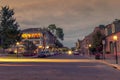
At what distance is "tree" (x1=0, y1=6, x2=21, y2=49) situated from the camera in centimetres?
11481

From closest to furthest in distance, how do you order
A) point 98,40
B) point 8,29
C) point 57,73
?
point 57,73 → point 98,40 → point 8,29

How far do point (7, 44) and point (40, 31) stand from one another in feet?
237

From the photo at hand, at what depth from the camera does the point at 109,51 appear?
94.8 m

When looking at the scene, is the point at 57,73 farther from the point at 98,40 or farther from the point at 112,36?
the point at 98,40

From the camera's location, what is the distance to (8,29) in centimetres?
11531

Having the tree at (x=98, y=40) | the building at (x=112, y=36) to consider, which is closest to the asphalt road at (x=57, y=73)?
the building at (x=112, y=36)

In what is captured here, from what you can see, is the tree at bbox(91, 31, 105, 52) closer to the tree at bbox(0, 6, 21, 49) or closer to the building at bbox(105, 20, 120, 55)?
the building at bbox(105, 20, 120, 55)

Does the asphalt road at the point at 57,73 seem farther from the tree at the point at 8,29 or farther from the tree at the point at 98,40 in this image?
the tree at the point at 8,29

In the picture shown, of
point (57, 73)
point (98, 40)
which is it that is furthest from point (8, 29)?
point (57, 73)

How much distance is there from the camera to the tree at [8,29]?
115 metres

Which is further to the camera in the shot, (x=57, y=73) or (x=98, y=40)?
(x=98, y=40)

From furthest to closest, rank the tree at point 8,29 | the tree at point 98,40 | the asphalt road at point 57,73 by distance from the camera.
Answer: the tree at point 8,29 < the tree at point 98,40 < the asphalt road at point 57,73

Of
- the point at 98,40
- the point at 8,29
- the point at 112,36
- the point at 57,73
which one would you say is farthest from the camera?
the point at 8,29

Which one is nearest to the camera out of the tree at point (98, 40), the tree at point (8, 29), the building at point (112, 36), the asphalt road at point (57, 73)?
the asphalt road at point (57, 73)
